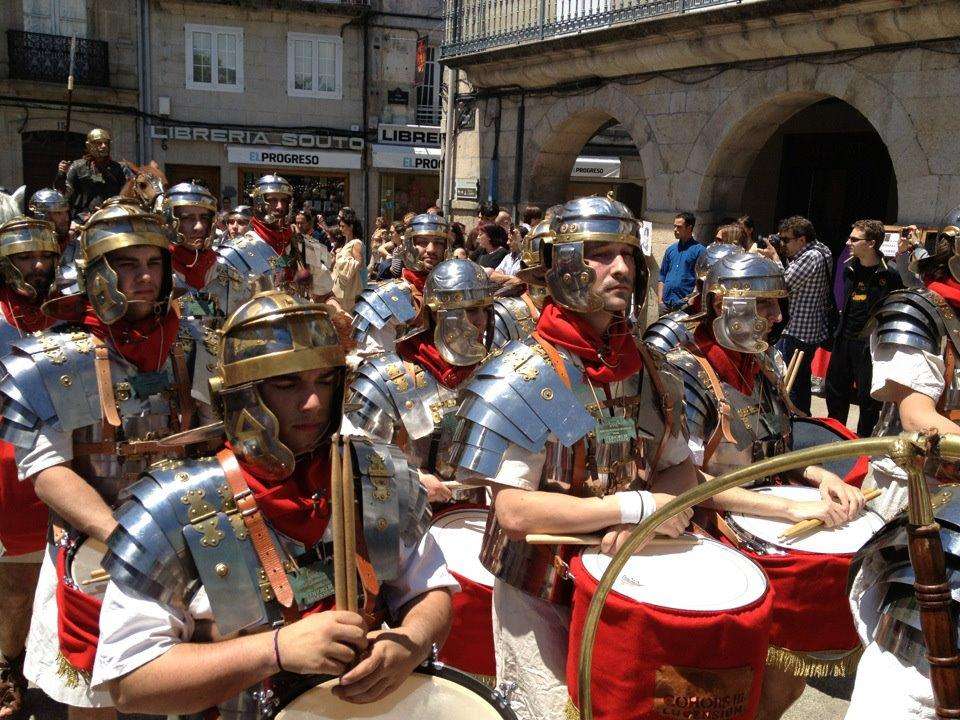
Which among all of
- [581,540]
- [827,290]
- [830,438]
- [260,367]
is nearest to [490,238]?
[827,290]

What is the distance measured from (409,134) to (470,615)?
2486 cm

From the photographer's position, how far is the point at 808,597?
9.59ft

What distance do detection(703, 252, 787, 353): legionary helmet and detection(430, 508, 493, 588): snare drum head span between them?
4.17ft

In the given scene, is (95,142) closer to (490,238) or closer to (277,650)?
(490,238)

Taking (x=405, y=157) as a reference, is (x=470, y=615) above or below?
below

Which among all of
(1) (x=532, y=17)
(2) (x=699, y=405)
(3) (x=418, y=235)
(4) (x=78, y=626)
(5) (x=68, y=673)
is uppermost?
(1) (x=532, y=17)

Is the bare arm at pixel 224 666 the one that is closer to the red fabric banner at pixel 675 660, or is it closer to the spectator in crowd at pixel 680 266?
the red fabric banner at pixel 675 660

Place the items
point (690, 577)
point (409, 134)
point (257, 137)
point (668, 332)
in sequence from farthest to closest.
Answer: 1. point (409, 134)
2. point (257, 137)
3. point (668, 332)
4. point (690, 577)

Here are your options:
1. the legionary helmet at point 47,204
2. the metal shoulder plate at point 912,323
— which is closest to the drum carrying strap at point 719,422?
the metal shoulder plate at point 912,323

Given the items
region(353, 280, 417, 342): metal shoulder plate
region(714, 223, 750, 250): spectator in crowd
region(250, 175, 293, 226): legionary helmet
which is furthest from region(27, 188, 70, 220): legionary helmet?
region(714, 223, 750, 250): spectator in crowd

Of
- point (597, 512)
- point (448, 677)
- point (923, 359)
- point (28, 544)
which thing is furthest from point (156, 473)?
point (923, 359)

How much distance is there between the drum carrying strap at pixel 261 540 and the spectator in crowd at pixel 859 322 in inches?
236

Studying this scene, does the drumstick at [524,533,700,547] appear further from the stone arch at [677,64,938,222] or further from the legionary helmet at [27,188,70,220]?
the stone arch at [677,64,938,222]

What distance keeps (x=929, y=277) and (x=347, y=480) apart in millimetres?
2945
